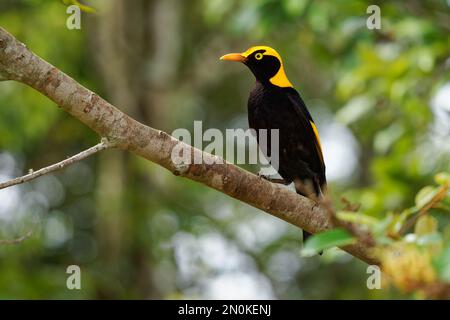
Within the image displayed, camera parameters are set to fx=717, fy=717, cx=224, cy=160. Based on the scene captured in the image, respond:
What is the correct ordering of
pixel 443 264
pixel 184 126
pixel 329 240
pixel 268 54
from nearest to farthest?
pixel 443 264 < pixel 329 240 < pixel 268 54 < pixel 184 126

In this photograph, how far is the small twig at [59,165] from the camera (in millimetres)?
2527

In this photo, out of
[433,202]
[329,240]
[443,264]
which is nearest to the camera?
[443,264]

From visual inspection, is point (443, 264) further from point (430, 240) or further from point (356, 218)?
point (356, 218)

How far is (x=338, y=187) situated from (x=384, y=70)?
13.5ft

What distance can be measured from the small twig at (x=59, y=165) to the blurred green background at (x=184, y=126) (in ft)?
8.18

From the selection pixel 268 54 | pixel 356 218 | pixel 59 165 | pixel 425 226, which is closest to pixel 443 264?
pixel 356 218

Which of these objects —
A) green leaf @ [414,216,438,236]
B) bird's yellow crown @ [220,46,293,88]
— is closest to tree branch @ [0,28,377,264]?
green leaf @ [414,216,438,236]

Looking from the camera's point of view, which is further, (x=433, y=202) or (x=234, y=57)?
(x=234, y=57)

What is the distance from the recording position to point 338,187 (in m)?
8.95

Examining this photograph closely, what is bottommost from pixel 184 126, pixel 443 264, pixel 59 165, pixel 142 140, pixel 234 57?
pixel 443 264

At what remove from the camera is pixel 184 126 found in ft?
29.3

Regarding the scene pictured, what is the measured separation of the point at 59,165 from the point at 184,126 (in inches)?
250

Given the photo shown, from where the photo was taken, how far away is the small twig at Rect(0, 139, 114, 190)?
8.29 ft

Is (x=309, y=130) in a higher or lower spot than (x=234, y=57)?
lower
